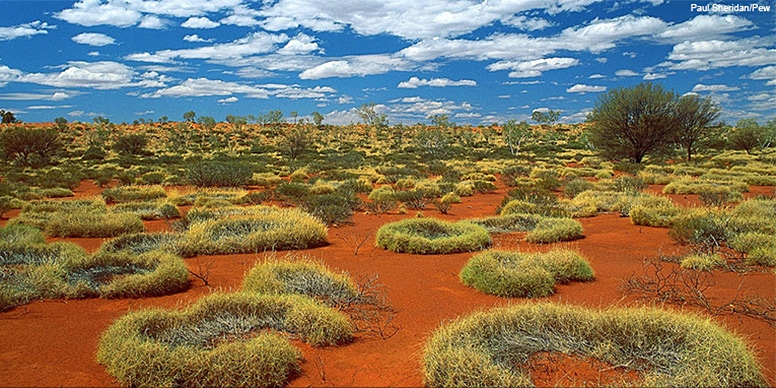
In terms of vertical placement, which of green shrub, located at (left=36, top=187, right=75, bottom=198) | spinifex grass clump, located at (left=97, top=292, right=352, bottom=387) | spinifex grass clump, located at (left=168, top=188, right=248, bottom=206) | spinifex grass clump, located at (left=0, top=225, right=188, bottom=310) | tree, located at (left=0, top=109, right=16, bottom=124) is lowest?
spinifex grass clump, located at (left=97, top=292, right=352, bottom=387)

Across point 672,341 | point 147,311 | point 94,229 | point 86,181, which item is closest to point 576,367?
point 672,341

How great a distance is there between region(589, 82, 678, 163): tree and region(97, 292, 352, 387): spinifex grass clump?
94.9ft

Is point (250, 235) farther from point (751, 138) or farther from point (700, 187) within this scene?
point (751, 138)

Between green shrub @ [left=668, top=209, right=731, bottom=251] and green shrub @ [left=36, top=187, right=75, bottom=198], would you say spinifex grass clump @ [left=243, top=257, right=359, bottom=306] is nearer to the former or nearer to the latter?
green shrub @ [left=668, top=209, right=731, bottom=251]

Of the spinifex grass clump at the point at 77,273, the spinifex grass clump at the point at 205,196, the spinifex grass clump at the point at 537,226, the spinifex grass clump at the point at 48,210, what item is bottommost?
the spinifex grass clump at the point at 537,226

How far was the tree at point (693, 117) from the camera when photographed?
30.2 meters

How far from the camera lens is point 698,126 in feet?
109

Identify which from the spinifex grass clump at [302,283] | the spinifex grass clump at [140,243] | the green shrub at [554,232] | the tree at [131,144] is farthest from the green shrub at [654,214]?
the tree at [131,144]

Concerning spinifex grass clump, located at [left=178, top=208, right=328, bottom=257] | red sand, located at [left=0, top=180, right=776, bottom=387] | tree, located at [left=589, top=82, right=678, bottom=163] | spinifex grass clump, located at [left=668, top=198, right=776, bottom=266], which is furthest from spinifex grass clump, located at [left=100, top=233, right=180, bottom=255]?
tree, located at [left=589, top=82, right=678, bottom=163]

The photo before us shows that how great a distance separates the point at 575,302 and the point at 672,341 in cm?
194

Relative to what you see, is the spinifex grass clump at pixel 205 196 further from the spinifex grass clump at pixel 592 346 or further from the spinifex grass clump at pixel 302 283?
the spinifex grass clump at pixel 592 346

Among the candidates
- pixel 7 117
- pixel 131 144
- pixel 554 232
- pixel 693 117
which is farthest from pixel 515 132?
pixel 7 117

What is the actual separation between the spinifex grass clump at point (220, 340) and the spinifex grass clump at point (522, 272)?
259 centimetres

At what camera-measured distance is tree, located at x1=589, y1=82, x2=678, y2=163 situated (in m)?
29.1
